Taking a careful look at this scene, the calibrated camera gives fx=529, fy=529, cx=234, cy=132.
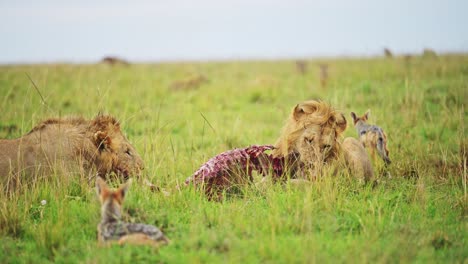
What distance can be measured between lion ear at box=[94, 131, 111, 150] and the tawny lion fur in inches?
78.1

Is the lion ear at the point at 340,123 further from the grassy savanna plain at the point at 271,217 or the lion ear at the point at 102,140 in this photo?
the lion ear at the point at 102,140

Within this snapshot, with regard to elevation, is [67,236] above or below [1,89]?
below

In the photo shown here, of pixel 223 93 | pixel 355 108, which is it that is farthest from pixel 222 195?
pixel 223 93

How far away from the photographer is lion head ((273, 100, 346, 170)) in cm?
594

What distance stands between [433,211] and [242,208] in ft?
6.57

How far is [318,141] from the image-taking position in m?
5.95

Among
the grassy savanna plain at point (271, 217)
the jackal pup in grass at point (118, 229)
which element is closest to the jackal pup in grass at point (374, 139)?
the grassy savanna plain at point (271, 217)

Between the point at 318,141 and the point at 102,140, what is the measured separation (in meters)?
2.50

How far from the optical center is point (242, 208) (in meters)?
5.33

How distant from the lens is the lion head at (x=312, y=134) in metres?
5.94

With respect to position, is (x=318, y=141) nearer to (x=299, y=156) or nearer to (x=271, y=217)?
(x=299, y=156)

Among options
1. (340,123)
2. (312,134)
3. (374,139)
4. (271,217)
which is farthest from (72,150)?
(374,139)

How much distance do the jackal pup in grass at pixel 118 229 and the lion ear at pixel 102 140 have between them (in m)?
1.71

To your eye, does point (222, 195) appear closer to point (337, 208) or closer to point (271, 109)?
point (337, 208)
